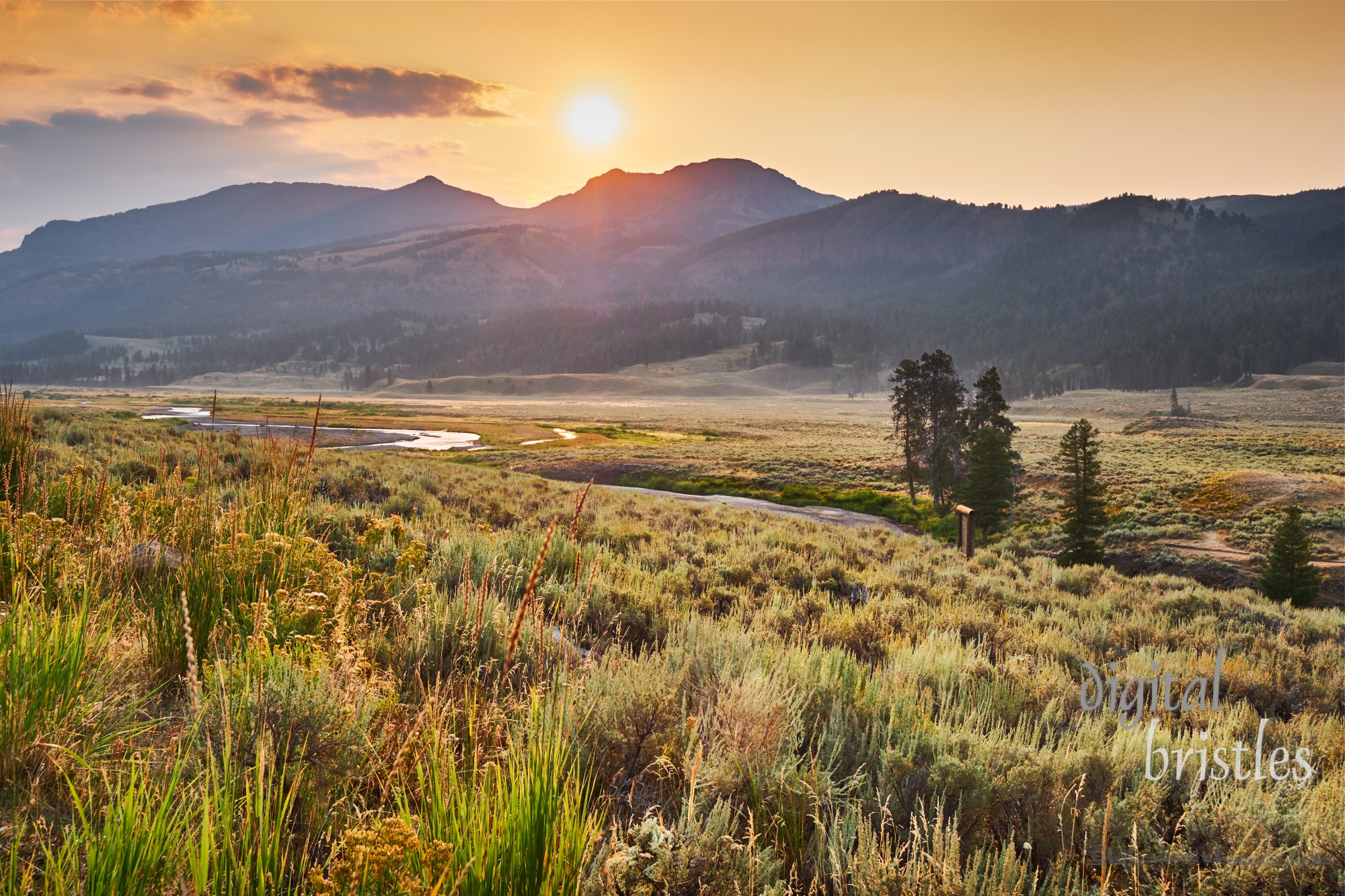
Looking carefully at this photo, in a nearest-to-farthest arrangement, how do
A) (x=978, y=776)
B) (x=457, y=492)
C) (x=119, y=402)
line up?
(x=978, y=776), (x=457, y=492), (x=119, y=402)

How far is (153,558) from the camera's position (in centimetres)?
550

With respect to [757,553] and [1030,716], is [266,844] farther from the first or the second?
[757,553]

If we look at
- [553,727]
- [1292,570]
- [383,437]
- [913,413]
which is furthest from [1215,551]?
[383,437]

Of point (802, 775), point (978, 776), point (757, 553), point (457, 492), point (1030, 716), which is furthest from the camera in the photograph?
point (457, 492)

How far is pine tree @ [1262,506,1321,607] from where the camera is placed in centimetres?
1980

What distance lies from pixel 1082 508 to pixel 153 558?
25.0m

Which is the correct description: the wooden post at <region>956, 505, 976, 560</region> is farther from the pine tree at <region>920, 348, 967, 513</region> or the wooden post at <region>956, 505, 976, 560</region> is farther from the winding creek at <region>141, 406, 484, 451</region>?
the winding creek at <region>141, 406, 484, 451</region>

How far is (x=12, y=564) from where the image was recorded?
4402 millimetres

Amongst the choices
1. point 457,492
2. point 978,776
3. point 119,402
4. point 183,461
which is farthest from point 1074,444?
point 119,402

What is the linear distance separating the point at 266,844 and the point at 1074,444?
26686 mm

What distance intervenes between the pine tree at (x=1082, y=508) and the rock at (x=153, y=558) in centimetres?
2372

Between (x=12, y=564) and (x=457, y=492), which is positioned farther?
(x=457, y=492)

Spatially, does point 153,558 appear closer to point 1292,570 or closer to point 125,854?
point 125,854

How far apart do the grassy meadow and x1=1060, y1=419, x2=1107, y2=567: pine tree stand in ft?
46.0
